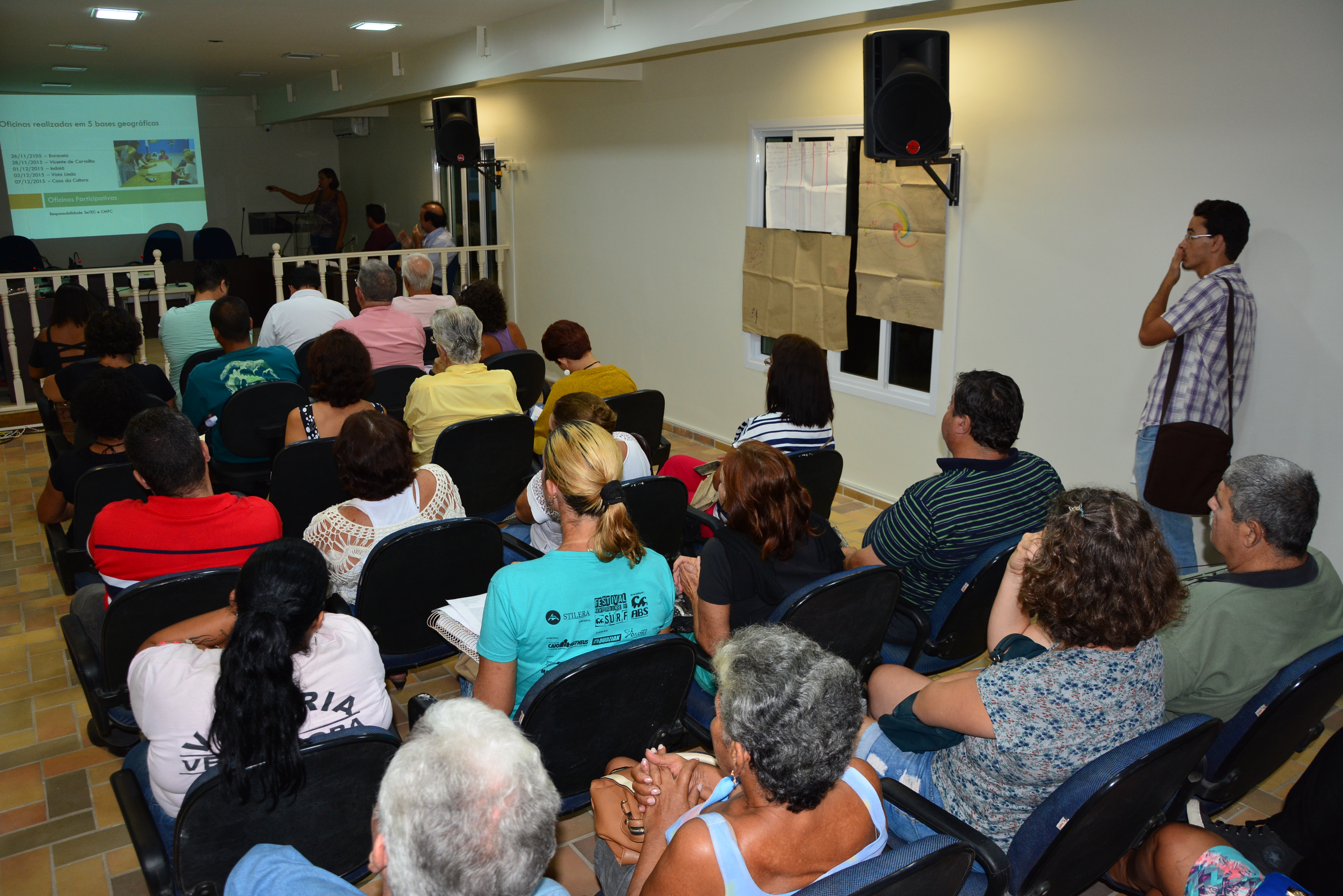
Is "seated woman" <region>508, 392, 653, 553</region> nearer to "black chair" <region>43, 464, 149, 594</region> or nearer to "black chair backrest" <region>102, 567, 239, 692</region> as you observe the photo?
"black chair backrest" <region>102, 567, 239, 692</region>

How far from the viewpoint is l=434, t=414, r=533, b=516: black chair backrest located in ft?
11.7

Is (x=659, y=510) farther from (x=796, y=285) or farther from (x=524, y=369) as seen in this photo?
(x=796, y=285)

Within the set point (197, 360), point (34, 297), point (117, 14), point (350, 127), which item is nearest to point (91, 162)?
point (350, 127)

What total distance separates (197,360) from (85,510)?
1842mm

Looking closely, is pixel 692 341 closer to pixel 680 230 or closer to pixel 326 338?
pixel 680 230

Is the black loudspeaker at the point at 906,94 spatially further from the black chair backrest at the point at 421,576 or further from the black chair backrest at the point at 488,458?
the black chair backrest at the point at 421,576

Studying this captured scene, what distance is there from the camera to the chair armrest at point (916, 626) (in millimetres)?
2625

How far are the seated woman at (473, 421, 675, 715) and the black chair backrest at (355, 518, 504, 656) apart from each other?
1.61ft

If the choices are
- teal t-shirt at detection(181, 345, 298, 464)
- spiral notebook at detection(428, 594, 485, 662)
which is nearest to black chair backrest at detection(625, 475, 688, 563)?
spiral notebook at detection(428, 594, 485, 662)

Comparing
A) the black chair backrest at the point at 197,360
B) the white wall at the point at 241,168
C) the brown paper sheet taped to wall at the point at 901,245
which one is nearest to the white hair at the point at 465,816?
the black chair backrest at the point at 197,360

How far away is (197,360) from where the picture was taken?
189 inches

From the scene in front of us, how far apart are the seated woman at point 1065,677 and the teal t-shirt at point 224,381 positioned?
11.4 ft

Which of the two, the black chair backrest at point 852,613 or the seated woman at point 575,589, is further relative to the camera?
the black chair backrest at point 852,613

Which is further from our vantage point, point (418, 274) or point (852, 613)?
point (418, 274)
